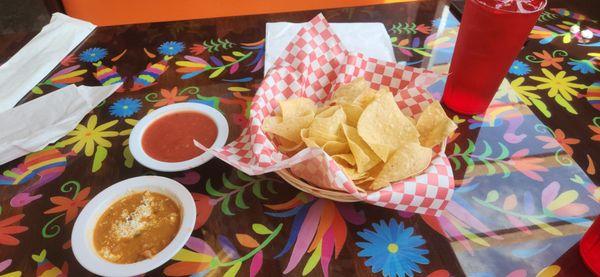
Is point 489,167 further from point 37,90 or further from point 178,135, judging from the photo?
point 37,90

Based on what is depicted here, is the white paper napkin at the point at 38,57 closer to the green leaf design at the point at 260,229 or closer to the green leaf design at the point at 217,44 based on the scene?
the green leaf design at the point at 217,44

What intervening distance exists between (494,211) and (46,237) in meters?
1.23

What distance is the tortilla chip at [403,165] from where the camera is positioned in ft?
2.99

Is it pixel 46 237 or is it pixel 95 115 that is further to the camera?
pixel 95 115

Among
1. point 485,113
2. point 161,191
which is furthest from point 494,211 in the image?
point 161,191

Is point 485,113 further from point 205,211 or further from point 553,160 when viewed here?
point 205,211

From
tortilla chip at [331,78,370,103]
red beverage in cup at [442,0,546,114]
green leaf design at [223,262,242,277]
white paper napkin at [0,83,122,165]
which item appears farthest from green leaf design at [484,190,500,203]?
white paper napkin at [0,83,122,165]

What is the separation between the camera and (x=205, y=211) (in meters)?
1.03

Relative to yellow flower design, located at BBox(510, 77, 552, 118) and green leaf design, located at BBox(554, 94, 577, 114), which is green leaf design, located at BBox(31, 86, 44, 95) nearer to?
yellow flower design, located at BBox(510, 77, 552, 118)

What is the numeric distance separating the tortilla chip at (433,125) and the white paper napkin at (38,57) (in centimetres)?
149

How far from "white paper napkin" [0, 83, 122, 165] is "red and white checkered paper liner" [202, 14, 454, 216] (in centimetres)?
64

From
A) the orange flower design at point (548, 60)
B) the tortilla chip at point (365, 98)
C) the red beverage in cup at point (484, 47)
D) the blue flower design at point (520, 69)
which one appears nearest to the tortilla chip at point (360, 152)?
the tortilla chip at point (365, 98)

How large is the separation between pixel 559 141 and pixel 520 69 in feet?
1.52

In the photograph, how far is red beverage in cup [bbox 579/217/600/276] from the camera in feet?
2.86
